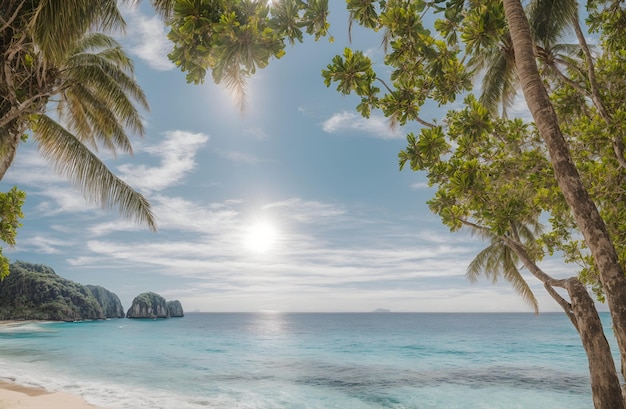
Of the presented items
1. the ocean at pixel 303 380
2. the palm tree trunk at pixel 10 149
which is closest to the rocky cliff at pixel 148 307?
the ocean at pixel 303 380

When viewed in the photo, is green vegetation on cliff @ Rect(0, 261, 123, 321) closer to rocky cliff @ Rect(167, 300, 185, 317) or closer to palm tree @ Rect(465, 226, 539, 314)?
rocky cliff @ Rect(167, 300, 185, 317)

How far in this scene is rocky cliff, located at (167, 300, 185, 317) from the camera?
122 meters

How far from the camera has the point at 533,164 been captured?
4.78m

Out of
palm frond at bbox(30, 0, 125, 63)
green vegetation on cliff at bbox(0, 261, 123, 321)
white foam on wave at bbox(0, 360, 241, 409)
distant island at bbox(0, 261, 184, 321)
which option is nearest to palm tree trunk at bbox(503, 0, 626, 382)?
palm frond at bbox(30, 0, 125, 63)

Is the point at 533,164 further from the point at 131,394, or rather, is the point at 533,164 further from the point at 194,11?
the point at 131,394

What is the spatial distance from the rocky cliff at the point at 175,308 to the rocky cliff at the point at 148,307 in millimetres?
8143

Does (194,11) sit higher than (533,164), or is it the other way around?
(194,11)

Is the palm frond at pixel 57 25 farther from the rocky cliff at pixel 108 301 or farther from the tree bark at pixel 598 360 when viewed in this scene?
the rocky cliff at pixel 108 301

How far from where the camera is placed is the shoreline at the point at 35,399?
8211 mm

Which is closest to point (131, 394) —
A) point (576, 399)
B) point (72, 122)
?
point (72, 122)

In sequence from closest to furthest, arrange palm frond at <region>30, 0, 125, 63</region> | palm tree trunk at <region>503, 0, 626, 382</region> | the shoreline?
palm tree trunk at <region>503, 0, 626, 382</region>
palm frond at <region>30, 0, 125, 63</region>
the shoreline

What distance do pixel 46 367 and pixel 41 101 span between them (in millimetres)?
15991

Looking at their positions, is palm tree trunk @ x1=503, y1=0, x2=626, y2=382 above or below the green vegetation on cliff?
above

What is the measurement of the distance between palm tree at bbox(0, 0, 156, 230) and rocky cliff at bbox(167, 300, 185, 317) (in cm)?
12233
